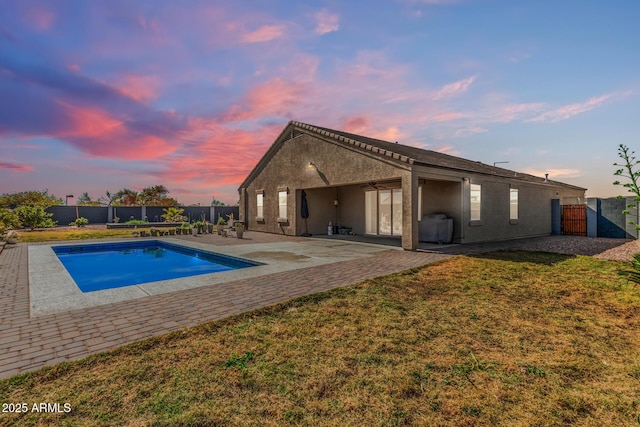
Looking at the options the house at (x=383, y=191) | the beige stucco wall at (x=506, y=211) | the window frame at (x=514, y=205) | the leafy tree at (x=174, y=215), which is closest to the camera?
the house at (x=383, y=191)

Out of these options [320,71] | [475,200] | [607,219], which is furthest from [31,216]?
[607,219]

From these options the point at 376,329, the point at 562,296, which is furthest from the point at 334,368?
the point at 562,296

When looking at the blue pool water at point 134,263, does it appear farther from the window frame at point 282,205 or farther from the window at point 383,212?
the window at point 383,212

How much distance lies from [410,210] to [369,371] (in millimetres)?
8138

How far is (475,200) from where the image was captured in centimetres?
1255

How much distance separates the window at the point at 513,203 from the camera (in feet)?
47.4

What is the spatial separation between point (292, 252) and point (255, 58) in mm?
7627

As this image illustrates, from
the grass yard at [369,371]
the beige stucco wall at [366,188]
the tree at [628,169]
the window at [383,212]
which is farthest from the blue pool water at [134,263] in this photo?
the window at [383,212]

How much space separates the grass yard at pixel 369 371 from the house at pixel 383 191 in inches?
259

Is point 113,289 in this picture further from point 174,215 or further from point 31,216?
point 174,215

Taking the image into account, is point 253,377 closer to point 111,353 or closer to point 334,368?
point 334,368

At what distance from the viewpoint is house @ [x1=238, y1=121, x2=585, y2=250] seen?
1120 cm

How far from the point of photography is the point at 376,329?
140 inches

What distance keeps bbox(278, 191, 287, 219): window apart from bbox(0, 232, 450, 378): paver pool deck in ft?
30.9
